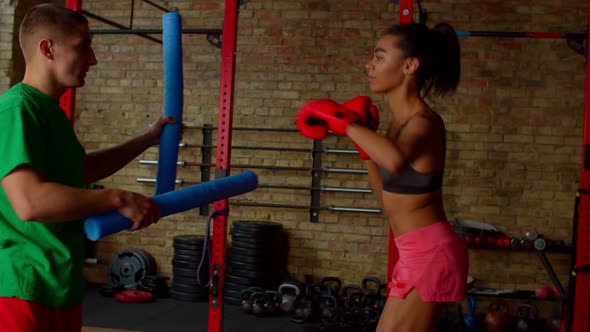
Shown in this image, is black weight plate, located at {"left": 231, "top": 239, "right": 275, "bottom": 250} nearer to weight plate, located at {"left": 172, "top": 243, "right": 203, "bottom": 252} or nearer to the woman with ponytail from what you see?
weight plate, located at {"left": 172, "top": 243, "right": 203, "bottom": 252}

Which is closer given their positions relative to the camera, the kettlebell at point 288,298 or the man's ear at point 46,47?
the man's ear at point 46,47

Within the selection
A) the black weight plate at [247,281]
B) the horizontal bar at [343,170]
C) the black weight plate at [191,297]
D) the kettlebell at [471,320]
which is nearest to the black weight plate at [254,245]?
the black weight plate at [247,281]

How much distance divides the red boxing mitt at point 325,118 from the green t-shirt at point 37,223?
896 mm

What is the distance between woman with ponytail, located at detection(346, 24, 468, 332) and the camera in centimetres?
192

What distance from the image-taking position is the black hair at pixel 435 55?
81.7 inches

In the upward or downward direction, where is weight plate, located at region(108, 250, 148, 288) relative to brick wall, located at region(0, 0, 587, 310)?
downward

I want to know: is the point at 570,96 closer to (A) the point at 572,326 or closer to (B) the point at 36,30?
(A) the point at 572,326

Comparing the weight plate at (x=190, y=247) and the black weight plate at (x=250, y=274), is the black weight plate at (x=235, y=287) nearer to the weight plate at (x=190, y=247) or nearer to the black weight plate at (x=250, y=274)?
the black weight plate at (x=250, y=274)

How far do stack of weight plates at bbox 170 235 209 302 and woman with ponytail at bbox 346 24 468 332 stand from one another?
390cm

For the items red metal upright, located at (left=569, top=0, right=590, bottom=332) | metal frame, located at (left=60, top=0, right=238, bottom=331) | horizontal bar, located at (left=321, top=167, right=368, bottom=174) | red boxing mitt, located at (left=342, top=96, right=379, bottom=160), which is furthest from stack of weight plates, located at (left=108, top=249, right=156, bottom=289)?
red boxing mitt, located at (left=342, top=96, right=379, bottom=160)

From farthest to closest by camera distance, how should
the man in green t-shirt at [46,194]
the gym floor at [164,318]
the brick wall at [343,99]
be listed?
the brick wall at [343,99] → the gym floor at [164,318] → the man in green t-shirt at [46,194]

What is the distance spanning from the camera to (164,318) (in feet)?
16.5

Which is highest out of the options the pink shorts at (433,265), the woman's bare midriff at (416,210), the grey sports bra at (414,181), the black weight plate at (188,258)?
the grey sports bra at (414,181)

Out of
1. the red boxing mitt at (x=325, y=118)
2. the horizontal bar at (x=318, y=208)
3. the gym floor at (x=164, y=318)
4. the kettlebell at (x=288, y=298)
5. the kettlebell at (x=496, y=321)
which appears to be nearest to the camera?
the red boxing mitt at (x=325, y=118)
